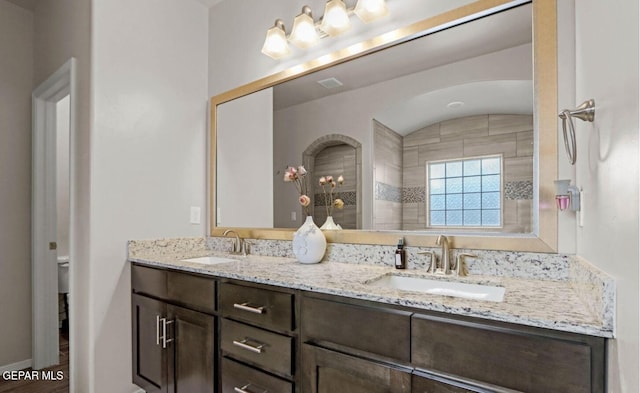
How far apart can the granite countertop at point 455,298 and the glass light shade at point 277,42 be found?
126cm

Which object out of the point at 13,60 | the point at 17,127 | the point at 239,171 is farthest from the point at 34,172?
the point at 239,171

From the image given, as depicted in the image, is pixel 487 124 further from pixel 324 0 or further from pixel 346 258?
pixel 324 0

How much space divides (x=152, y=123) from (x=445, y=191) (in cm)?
185

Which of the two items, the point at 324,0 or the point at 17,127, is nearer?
the point at 324,0

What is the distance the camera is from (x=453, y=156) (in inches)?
60.1

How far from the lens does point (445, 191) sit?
61.1 inches

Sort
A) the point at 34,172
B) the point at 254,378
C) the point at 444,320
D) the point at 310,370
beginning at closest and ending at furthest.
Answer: the point at 444,320 → the point at 310,370 → the point at 254,378 → the point at 34,172

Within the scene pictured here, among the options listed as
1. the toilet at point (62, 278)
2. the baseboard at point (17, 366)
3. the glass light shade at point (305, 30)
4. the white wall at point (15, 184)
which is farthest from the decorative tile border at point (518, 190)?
the toilet at point (62, 278)

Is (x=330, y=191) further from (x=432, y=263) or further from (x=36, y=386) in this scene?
(x=36, y=386)

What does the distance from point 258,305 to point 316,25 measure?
5.00 feet

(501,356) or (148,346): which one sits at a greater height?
(501,356)

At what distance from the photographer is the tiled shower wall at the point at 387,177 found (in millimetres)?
1680

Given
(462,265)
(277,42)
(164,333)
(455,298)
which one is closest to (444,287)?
(462,265)

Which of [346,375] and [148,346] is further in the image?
[148,346]
